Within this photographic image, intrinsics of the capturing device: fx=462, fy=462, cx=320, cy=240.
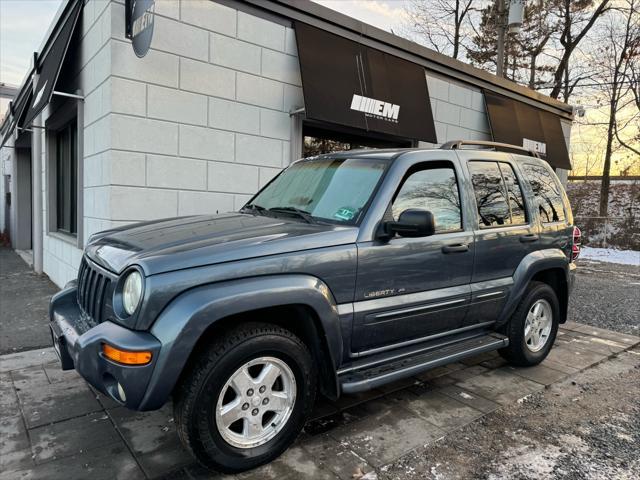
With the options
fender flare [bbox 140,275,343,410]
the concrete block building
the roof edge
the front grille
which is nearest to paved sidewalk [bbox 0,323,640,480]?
fender flare [bbox 140,275,343,410]

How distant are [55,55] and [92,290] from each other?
5403 millimetres

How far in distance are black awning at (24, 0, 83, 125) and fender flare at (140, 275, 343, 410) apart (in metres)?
4.96

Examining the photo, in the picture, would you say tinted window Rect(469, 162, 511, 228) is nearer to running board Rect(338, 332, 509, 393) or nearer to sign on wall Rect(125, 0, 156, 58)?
running board Rect(338, 332, 509, 393)

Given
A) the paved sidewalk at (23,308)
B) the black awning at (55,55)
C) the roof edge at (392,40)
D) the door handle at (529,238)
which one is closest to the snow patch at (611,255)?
the roof edge at (392,40)

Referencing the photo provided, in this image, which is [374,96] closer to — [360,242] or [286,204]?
[286,204]

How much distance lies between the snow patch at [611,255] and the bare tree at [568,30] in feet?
33.1

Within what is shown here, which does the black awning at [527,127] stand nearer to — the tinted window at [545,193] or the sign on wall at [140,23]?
the tinted window at [545,193]

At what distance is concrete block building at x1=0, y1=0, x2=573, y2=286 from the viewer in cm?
561

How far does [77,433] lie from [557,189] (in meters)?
4.79

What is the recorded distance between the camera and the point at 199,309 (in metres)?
2.35

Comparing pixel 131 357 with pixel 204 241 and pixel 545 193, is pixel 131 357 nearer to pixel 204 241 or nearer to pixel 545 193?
pixel 204 241

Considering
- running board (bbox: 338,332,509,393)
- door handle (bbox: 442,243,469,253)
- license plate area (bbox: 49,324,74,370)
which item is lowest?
running board (bbox: 338,332,509,393)

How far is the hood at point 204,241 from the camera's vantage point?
2.48 meters

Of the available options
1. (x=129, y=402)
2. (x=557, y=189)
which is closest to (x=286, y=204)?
(x=129, y=402)
